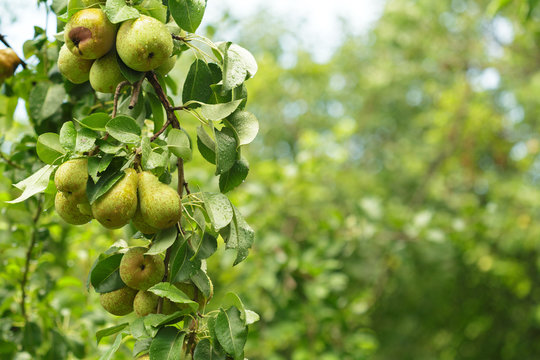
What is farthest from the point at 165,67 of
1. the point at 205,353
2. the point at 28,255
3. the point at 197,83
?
the point at 28,255

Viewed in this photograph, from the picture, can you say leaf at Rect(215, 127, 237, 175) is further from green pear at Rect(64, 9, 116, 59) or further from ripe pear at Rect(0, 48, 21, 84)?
ripe pear at Rect(0, 48, 21, 84)

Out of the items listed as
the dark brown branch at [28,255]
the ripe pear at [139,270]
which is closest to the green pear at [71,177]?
the ripe pear at [139,270]

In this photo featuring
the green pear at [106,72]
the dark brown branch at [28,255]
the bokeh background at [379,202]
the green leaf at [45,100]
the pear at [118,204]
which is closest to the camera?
the pear at [118,204]

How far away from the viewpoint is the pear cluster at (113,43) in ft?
2.33

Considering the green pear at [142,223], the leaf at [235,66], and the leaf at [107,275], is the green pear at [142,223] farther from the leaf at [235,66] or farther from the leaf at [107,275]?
the leaf at [235,66]

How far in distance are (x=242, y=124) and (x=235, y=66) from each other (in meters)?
0.08

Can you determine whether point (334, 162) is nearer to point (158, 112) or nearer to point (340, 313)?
point (340, 313)

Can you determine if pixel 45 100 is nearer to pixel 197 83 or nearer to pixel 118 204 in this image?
pixel 197 83

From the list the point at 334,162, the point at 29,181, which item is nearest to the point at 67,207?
the point at 29,181

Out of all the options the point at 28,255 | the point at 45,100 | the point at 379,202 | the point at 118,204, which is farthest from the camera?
the point at 379,202

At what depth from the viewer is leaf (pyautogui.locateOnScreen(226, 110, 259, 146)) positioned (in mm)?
782

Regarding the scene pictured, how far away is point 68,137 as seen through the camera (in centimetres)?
72

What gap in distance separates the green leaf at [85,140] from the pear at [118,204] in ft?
0.19

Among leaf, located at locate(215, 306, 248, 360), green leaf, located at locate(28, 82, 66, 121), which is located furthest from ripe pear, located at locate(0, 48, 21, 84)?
leaf, located at locate(215, 306, 248, 360)
